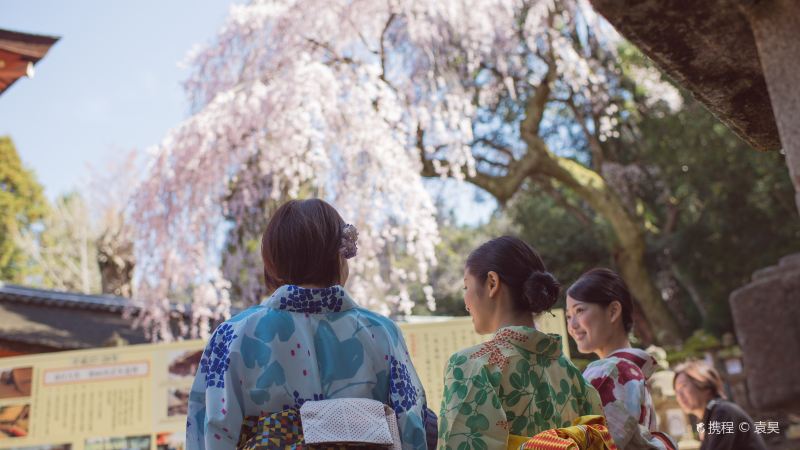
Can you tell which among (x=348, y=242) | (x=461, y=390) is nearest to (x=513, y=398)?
(x=461, y=390)

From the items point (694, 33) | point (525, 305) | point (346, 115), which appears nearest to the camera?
point (694, 33)

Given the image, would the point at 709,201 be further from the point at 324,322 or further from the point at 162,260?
the point at 324,322

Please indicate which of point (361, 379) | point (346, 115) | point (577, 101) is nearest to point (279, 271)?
point (361, 379)

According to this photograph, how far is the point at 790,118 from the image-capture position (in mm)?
1381

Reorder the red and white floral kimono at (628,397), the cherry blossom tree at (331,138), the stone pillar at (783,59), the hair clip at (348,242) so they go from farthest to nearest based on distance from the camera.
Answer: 1. the cherry blossom tree at (331,138)
2. the red and white floral kimono at (628,397)
3. the hair clip at (348,242)
4. the stone pillar at (783,59)

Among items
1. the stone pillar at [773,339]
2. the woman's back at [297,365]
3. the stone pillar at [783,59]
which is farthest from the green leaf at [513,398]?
the stone pillar at [773,339]

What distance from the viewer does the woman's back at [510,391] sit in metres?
1.84

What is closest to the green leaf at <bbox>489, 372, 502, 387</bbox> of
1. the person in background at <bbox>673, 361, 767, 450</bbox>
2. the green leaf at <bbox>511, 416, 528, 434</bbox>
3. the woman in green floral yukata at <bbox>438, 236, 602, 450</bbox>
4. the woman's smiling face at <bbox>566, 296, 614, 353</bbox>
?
the woman in green floral yukata at <bbox>438, 236, 602, 450</bbox>

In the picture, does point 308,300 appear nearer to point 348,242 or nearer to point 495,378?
point 348,242

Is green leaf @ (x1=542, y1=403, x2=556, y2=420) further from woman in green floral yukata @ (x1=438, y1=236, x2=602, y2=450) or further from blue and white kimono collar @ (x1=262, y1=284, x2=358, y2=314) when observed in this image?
blue and white kimono collar @ (x1=262, y1=284, x2=358, y2=314)

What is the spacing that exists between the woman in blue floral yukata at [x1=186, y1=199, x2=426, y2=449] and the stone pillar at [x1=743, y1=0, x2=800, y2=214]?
980 millimetres

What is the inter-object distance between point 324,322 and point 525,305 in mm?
655

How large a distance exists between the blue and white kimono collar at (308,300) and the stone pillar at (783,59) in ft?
3.39

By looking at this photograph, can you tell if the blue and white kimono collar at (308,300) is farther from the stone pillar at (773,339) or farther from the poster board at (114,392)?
the poster board at (114,392)
